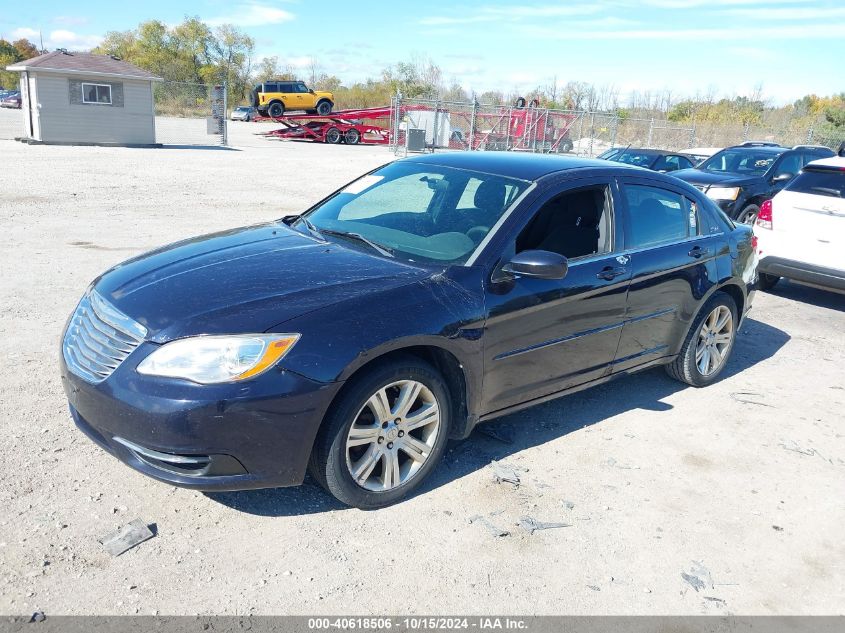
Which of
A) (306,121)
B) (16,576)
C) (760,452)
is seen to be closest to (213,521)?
(16,576)

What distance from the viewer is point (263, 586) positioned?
2.91 m

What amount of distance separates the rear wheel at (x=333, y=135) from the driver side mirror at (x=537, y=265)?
106ft

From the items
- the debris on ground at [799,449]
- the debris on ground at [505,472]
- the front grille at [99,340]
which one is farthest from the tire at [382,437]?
the debris on ground at [799,449]

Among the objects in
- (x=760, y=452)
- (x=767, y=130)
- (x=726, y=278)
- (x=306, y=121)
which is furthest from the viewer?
(x=767, y=130)

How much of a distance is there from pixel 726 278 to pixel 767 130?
134 feet

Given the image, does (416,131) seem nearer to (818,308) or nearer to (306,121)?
(306,121)

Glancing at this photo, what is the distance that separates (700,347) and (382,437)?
3.04 meters

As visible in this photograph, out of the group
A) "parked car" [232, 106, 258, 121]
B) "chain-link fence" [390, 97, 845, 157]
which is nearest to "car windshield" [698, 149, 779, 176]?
"chain-link fence" [390, 97, 845, 157]

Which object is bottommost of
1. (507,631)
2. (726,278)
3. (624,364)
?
(507,631)

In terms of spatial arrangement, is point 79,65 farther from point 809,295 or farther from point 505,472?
point 505,472

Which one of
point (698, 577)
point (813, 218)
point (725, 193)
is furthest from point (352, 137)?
point (698, 577)

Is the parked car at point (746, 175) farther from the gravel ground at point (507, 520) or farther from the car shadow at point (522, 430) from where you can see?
the gravel ground at point (507, 520)

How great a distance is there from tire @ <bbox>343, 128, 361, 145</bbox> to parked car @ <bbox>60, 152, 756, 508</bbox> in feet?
103

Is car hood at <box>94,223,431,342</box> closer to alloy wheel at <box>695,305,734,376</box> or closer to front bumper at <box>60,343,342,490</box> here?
front bumper at <box>60,343,342,490</box>
